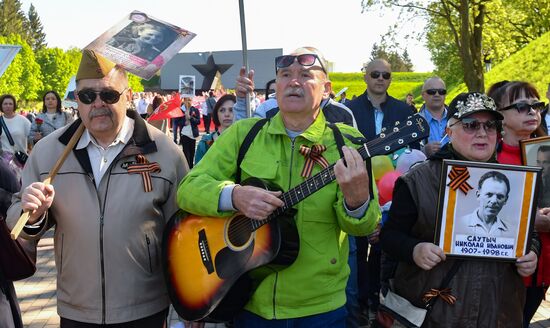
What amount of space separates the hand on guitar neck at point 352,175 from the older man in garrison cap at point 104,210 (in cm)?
107

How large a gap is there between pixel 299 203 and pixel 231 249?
1.39ft

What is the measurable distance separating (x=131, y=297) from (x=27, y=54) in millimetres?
60123

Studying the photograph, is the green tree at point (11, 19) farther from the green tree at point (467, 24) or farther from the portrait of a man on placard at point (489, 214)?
the portrait of a man on placard at point (489, 214)

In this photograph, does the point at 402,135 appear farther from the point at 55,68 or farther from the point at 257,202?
the point at 55,68

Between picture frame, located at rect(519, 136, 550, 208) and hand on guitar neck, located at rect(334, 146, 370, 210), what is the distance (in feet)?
4.21

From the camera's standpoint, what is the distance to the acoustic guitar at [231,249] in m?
2.60

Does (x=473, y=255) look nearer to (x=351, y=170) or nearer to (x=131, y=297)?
(x=351, y=170)

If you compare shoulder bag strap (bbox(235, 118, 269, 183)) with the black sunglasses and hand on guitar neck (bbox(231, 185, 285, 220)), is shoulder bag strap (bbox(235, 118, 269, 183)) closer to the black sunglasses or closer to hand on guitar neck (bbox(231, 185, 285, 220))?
hand on guitar neck (bbox(231, 185, 285, 220))

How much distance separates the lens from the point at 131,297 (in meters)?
2.95

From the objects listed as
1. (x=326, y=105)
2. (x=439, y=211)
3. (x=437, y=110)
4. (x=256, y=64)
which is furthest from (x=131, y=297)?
(x=256, y=64)

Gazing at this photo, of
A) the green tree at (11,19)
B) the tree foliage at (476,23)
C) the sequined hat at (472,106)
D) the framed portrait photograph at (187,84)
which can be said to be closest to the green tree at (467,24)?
the tree foliage at (476,23)

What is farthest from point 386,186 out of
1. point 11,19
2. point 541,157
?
point 11,19

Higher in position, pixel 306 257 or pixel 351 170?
pixel 351 170

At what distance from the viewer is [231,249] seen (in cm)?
284
